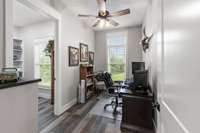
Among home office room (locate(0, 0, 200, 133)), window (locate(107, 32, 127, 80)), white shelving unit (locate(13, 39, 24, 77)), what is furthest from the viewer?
window (locate(107, 32, 127, 80))

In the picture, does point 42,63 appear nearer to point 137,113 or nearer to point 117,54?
point 117,54

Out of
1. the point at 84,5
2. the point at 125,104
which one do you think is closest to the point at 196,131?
the point at 125,104

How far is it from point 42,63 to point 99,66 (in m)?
2.57

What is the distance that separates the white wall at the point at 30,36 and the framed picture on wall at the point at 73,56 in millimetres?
1299

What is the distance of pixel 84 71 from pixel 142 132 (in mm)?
2758

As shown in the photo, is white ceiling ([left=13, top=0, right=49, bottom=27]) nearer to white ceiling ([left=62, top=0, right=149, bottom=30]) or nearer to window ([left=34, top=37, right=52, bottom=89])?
window ([left=34, top=37, right=52, bottom=89])

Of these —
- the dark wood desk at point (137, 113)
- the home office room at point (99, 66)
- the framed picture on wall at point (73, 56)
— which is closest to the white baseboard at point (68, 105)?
the home office room at point (99, 66)

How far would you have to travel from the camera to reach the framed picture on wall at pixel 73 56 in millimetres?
A: 4052

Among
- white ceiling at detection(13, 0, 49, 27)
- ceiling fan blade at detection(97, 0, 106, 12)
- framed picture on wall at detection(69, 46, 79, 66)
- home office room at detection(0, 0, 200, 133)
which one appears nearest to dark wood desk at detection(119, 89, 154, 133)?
home office room at detection(0, 0, 200, 133)

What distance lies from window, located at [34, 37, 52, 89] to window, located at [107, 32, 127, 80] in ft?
9.05

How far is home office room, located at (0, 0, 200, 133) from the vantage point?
753mm

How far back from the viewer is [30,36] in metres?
5.26

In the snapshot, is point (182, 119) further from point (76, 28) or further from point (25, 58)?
point (25, 58)

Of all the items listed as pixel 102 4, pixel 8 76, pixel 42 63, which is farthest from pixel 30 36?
pixel 8 76
